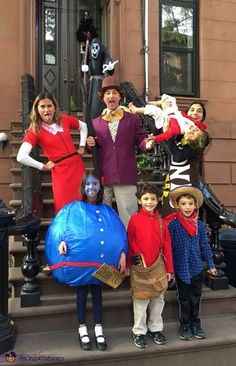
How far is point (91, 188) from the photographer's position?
3.51m

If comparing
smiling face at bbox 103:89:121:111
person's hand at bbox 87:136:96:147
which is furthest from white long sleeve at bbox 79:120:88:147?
smiling face at bbox 103:89:121:111

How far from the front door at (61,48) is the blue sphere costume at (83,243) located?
18.2 feet

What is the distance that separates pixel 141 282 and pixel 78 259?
0.56 metres

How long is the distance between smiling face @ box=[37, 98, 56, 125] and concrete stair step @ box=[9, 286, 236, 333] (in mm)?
1615

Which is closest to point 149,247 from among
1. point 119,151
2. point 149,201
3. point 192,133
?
point 149,201

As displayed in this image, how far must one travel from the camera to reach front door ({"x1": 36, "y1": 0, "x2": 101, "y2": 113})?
8.85 meters

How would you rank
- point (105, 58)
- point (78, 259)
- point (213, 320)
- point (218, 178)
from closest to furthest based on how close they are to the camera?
point (78, 259) → point (213, 320) → point (105, 58) → point (218, 178)

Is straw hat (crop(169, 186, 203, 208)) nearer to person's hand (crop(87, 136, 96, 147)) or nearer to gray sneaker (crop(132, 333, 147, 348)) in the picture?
person's hand (crop(87, 136, 96, 147))

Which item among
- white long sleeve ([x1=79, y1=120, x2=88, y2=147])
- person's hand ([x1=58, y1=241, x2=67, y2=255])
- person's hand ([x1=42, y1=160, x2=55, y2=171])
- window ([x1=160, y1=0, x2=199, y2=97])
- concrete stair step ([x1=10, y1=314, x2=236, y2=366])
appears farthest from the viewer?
window ([x1=160, y1=0, x2=199, y2=97])

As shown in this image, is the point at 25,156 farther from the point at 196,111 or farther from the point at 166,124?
the point at 196,111

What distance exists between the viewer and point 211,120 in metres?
8.50

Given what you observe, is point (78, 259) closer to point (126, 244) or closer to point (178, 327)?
point (126, 244)

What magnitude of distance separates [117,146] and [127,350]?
179 cm

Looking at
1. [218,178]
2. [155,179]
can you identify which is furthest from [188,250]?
[218,178]
